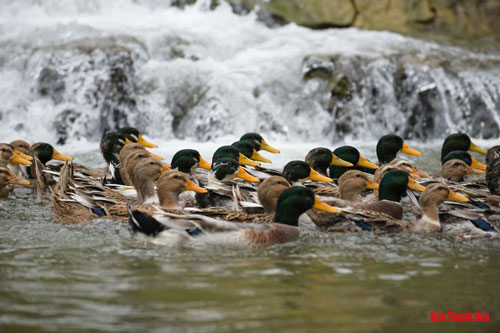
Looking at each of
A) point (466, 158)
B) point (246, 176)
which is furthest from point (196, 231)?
point (466, 158)

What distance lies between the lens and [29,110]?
15.4 metres

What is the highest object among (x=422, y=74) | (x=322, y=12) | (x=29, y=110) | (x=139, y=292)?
(x=322, y=12)

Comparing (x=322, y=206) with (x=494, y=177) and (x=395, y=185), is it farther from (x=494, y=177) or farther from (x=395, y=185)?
(x=494, y=177)

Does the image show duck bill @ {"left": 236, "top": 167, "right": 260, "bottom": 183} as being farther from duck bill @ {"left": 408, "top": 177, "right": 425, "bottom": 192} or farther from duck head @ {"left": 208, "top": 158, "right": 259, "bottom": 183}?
duck bill @ {"left": 408, "top": 177, "right": 425, "bottom": 192}

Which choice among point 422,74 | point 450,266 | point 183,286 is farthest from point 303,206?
point 422,74

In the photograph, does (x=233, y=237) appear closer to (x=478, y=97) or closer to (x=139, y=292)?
(x=139, y=292)

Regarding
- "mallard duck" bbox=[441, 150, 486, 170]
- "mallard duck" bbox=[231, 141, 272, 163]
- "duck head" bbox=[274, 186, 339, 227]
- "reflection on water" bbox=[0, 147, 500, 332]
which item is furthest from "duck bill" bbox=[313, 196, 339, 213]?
"mallard duck" bbox=[441, 150, 486, 170]

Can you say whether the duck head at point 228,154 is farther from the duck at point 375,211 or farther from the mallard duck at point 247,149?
the duck at point 375,211

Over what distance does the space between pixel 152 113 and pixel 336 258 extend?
984 cm

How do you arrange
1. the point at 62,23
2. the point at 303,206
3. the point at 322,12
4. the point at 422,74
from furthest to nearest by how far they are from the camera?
the point at 322,12
the point at 62,23
the point at 422,74
the point at 303,206

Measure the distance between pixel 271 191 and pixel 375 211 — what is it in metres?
1.09

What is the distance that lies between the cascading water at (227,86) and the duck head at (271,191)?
24.4 ft

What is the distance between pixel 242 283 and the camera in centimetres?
554

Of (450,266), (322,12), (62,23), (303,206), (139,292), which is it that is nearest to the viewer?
(139,292)
